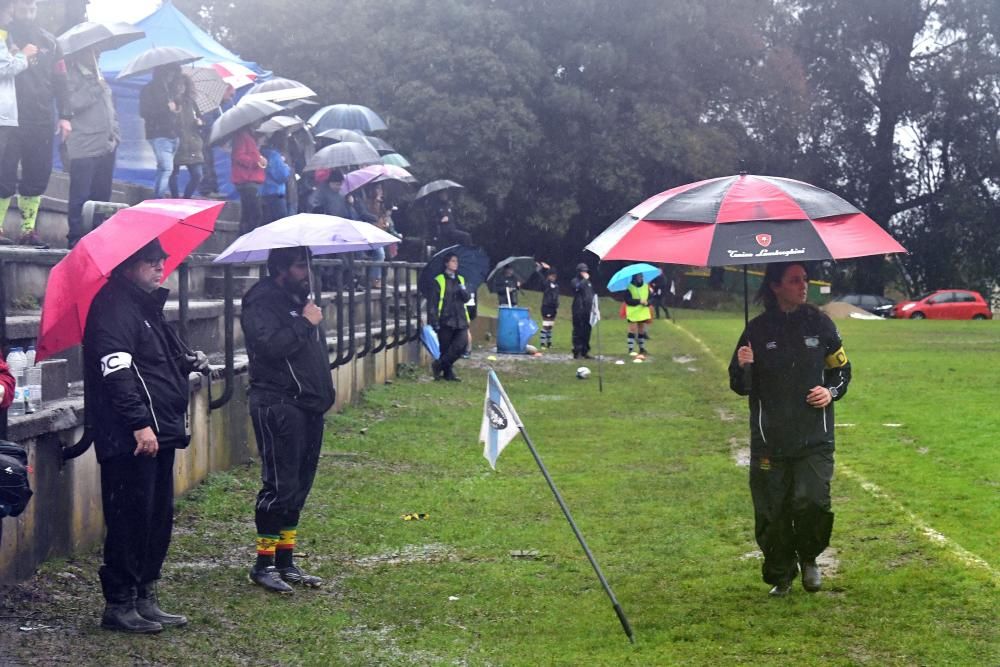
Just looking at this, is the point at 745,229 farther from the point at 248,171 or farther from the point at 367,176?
the point at 367,176

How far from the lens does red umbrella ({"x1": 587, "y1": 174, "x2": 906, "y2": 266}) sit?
701 cm

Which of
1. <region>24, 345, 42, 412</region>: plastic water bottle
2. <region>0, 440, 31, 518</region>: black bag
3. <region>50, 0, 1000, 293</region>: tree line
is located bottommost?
<region>0, 440, 31, 518</region>: black bag

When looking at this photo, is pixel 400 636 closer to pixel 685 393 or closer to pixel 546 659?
pixel 546 659

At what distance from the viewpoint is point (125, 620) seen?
22.1 ft

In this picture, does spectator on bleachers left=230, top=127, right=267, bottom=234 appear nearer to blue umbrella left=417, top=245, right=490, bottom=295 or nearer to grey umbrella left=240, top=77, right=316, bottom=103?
grey umbrella left=240, top=77, right=316, bottom=103

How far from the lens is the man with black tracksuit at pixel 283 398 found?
784 centimetres

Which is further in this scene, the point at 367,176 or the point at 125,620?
the point at 367,176

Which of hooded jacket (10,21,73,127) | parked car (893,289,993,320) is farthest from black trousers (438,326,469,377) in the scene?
parked car (893,289,993,320)

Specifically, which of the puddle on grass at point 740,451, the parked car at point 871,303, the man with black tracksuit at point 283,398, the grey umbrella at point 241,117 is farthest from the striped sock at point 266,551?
the parked car at point 871,303

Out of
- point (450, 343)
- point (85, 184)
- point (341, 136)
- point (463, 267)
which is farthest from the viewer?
point (463, 267)

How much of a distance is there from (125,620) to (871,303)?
51.6 meters

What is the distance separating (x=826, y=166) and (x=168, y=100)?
143ft

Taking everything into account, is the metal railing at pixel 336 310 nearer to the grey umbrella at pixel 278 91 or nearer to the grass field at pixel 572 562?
the grass field at pixel 572 562

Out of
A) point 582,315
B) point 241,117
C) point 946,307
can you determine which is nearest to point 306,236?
point 241,117
